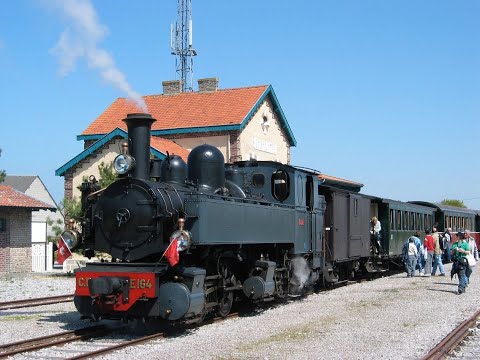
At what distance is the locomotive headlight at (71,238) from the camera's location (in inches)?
407

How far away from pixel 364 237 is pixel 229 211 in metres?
9.93

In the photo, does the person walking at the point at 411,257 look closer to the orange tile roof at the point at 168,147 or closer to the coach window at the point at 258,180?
the coach window at the point at 258,180

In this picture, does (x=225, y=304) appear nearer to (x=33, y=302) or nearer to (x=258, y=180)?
(x=258, y=180)

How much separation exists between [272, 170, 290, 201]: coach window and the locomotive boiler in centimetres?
68

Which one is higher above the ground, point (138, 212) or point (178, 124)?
point (178, 124)

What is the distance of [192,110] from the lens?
30.1 meters

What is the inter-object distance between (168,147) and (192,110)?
15.0 ft

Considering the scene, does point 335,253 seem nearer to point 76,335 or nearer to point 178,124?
point 76,335

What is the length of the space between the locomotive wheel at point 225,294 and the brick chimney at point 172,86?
2316 cm

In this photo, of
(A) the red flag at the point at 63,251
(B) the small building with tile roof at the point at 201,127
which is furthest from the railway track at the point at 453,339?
(B) the small building with tile roof at the point at 201,127

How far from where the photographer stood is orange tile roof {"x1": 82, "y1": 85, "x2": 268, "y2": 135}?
2881 cm

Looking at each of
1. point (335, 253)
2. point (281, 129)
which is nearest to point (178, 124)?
point (281, 129)

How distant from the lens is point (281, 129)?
33.2m

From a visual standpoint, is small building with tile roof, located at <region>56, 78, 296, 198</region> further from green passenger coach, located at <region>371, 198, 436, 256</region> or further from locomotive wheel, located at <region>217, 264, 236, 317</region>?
locomotive wheel, located at <region>217, 264, 236, 317</region>
